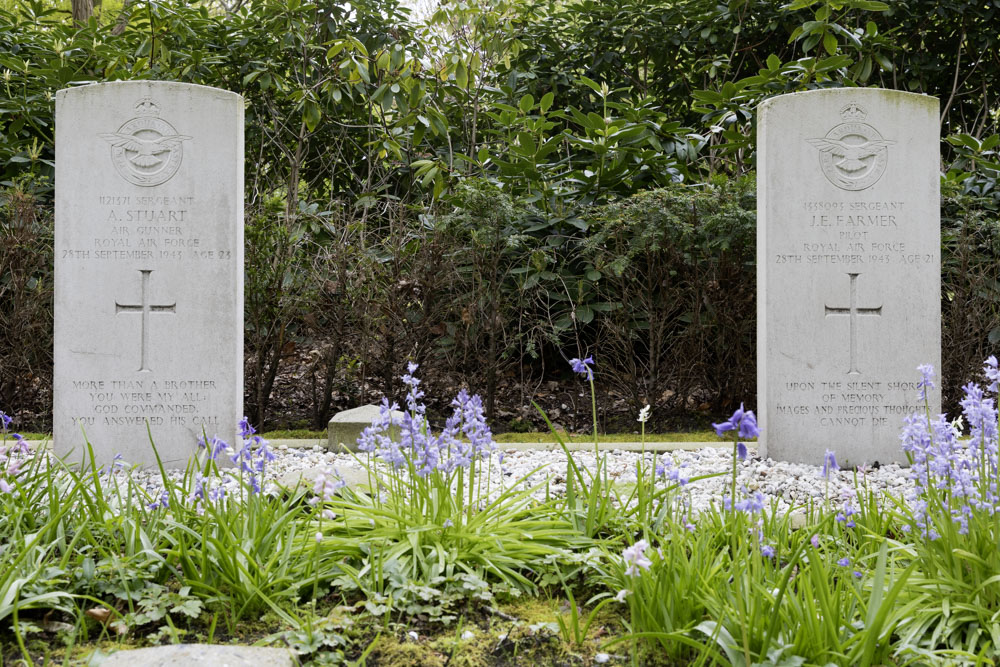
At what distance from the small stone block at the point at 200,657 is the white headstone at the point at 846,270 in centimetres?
352

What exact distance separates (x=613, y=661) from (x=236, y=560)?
1.05 meters

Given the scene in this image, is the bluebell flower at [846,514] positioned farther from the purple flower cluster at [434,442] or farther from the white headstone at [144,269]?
the white headstone at [144,269]

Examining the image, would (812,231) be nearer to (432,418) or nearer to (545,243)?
(545,243)

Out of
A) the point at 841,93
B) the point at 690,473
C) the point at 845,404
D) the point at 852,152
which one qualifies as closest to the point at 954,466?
the point at 690,473

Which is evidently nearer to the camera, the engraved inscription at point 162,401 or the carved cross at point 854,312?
the engraved inscription at point 162,401

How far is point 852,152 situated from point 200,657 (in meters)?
4.34

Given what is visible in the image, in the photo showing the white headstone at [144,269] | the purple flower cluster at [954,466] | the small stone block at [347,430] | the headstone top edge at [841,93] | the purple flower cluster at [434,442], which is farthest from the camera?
the small stone block at [347,430]

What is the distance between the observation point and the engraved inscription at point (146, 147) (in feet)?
15.2

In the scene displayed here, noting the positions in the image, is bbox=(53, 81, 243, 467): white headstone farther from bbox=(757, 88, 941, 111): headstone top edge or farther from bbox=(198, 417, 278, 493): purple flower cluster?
bbox=(757, 88, 941, 111): headstone top edge

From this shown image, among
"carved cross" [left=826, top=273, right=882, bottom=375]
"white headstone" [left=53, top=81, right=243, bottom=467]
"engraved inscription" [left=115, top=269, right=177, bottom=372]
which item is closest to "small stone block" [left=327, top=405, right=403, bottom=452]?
"white headstone" [left=53, top=81, right=243, bottom=467]

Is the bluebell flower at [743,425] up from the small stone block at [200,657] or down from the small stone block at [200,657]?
up

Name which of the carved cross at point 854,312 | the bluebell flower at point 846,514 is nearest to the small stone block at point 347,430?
the carved cross at point 854,312

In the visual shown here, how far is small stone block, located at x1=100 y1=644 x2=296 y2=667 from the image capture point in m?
1.91

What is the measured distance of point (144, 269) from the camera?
4.66 metres
